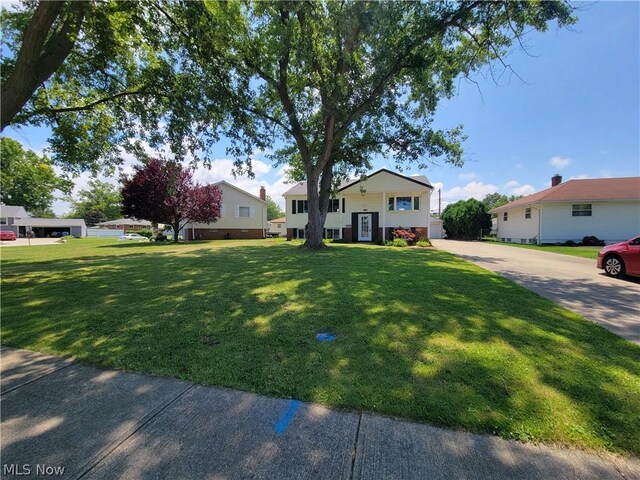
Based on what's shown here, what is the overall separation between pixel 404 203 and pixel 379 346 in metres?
21.7

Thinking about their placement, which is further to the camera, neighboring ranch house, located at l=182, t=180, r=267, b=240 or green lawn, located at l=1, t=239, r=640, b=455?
neighboring ranch house, located at l=182, t=180, r=267, b=240

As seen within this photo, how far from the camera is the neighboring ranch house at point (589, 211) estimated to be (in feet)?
70.8

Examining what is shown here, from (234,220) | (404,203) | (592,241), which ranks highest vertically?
(404,203)

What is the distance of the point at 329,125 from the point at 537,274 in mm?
10181

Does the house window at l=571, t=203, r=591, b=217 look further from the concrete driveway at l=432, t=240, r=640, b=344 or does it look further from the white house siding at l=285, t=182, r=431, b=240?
the concrete driveway at l=432, t=240, r=640, b=344

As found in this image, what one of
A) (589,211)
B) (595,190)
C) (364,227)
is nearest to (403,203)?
(364,227)

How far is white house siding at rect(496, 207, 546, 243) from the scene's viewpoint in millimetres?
24511

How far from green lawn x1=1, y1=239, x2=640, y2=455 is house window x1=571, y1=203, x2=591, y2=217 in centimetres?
2207

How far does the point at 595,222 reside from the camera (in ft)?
72.7

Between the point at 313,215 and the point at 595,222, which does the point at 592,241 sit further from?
the point at 313,215

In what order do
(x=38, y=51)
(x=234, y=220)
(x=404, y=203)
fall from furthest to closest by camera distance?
(x=234, y=220) → (x=404, y=203) → (x=38, y=51)

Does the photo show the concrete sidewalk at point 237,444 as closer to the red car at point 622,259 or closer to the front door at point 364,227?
the red car at point 622,259

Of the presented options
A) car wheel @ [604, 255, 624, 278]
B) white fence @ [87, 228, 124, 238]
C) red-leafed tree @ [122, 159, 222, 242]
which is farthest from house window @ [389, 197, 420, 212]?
white fence @ [87, 228, 124, 238]

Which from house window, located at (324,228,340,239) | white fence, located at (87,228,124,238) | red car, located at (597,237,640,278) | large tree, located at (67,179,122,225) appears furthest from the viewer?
large tree, located at (67,179,122,225)
